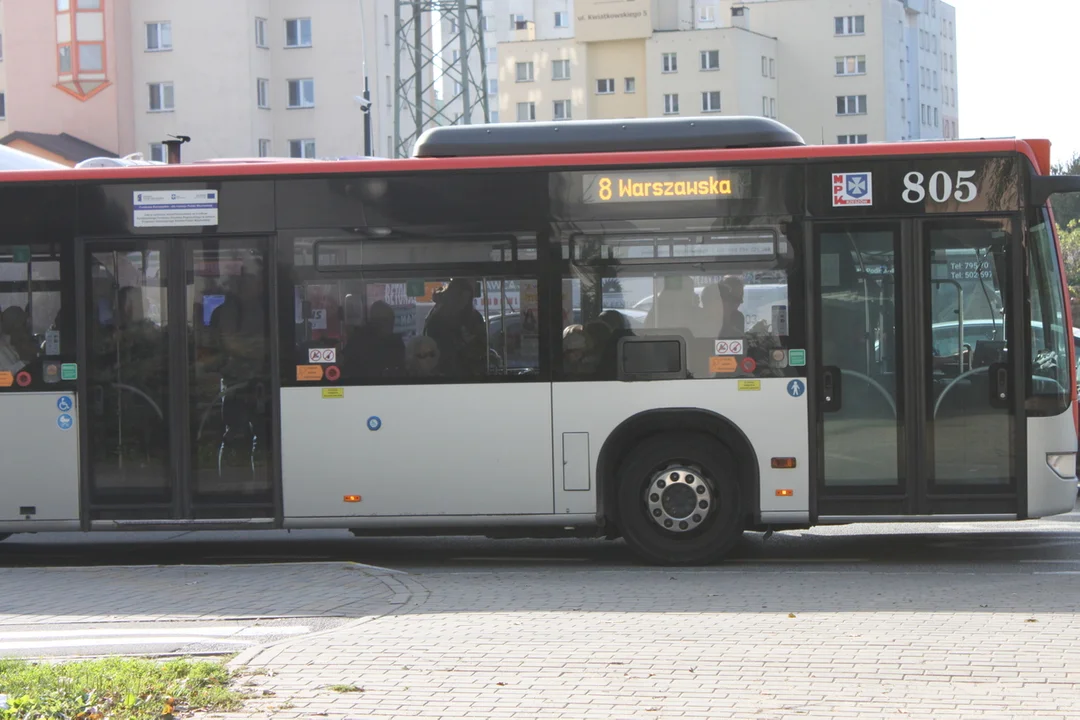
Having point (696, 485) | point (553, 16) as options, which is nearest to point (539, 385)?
point (696, 485)

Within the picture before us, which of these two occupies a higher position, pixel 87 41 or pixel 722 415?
pixel 87 41

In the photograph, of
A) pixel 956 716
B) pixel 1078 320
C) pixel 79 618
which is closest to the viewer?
pixel 956 716

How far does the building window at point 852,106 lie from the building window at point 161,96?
168 ft

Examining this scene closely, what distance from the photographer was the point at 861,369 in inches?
415

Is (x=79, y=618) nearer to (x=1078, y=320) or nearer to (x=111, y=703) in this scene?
(x=111, y=703)

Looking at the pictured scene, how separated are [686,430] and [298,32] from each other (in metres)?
60.6

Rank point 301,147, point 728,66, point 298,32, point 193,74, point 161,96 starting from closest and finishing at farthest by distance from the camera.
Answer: point 193,74 → point 161,96 → point 298,32 → point 301,147 → point 728,66

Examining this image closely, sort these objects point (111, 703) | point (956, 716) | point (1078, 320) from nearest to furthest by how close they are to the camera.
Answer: point (956, 716) < point (111, 703) < point (1078, 320)

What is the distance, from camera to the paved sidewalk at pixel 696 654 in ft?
20.6

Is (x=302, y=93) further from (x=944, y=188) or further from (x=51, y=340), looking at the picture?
(x=944, y=188)

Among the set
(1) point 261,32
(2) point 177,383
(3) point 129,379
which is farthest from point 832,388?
(1) point 261,32

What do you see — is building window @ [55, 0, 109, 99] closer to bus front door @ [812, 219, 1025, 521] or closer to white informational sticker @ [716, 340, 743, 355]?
white informational sticker @ [716, 340, 743, 355]

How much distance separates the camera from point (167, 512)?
11.0 meters

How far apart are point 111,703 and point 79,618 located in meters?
2.76
